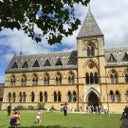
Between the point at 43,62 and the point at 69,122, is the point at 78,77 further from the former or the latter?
the point at 69,122

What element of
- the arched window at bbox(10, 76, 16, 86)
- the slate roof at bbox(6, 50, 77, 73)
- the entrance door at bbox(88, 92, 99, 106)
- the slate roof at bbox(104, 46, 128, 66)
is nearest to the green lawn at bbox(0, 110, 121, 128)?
the entrance door at bbox(88, 92, 99, 106)

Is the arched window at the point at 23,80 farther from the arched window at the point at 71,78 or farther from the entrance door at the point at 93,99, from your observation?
the entrance door at the point at 93,99

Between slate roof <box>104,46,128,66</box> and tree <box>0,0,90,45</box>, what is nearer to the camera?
tree <box>0,0,90,45</box>

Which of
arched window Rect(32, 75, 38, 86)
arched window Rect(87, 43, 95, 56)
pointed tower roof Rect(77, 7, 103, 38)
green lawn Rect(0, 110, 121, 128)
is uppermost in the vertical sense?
pointed tower roof Rect(77, 7, 103, 38)

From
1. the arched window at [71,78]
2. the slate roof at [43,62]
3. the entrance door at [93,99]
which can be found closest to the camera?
the entrance door at [93,99]

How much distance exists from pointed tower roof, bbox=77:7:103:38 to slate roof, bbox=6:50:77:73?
5991mm

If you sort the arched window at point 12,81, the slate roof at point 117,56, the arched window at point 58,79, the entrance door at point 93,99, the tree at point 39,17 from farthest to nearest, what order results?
the arched window at point 12,81, the arched window at point 58,79, the entrance door at point 93,99, the slate roof at point 117,56, the tree at point 39,17

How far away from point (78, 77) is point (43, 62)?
39.6ft

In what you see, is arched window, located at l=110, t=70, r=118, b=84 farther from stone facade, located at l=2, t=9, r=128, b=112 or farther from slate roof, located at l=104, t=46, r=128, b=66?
slate roof, located at l=104, t=46, r=128, b=66

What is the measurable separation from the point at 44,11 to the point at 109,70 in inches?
1668

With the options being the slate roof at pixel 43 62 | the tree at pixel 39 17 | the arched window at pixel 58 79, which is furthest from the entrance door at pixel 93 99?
the tree at pixel 39 17

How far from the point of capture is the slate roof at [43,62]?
56.3m

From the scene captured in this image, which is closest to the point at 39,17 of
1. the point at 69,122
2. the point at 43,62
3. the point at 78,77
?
the point at 69,122

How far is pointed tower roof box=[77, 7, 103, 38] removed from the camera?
54494 mm
